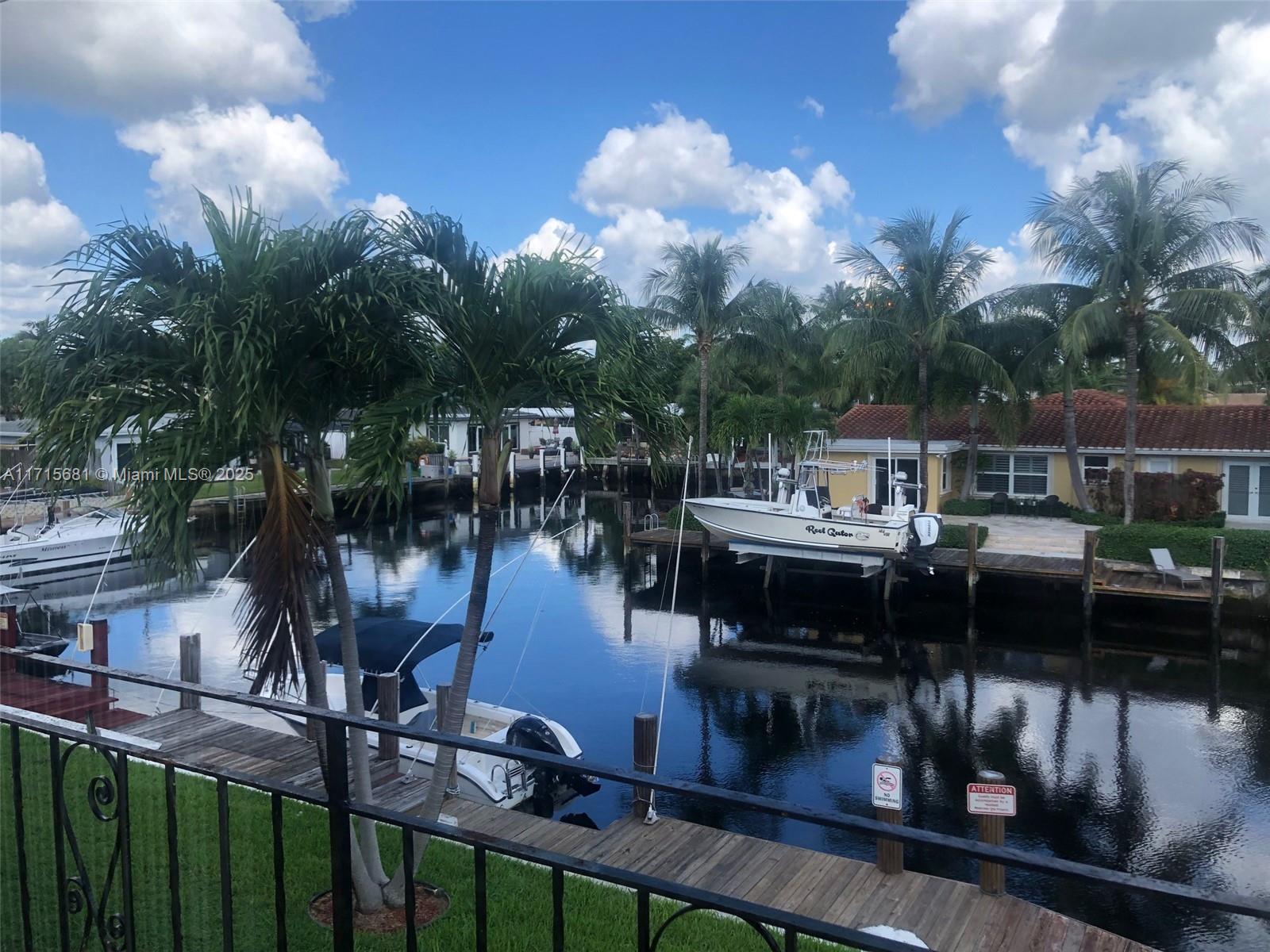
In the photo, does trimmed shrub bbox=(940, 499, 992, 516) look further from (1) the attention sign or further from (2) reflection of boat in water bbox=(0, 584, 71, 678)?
(2) reflection of boat in water bbox=(0, 584, 71, 678)

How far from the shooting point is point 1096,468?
1243 inches

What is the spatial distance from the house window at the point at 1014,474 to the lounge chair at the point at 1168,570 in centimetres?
1018

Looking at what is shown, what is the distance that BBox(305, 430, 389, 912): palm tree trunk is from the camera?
571 cm

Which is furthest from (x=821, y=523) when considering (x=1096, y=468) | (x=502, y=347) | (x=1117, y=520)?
(x=502, y=347)

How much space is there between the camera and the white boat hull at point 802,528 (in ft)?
79.1

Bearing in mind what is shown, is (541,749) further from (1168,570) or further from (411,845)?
(1168,570)

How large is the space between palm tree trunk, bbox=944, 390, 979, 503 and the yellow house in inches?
A: 13.4

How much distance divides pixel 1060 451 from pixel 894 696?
17.8m

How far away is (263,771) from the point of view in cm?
970

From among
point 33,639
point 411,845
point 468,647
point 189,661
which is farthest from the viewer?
point 33,639

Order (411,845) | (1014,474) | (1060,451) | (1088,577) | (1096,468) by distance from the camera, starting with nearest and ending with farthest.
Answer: (411,845) → (1088,577) → (1096,468) → (1060,451) → (1014,474)

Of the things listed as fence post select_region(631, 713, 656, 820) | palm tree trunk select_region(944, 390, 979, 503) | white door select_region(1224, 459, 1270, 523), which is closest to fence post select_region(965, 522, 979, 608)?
palm tree trunk select_region(944, 390, 979, 503)

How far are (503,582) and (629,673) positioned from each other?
10.3 meters

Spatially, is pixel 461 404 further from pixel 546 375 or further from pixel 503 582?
pixel 503 582
